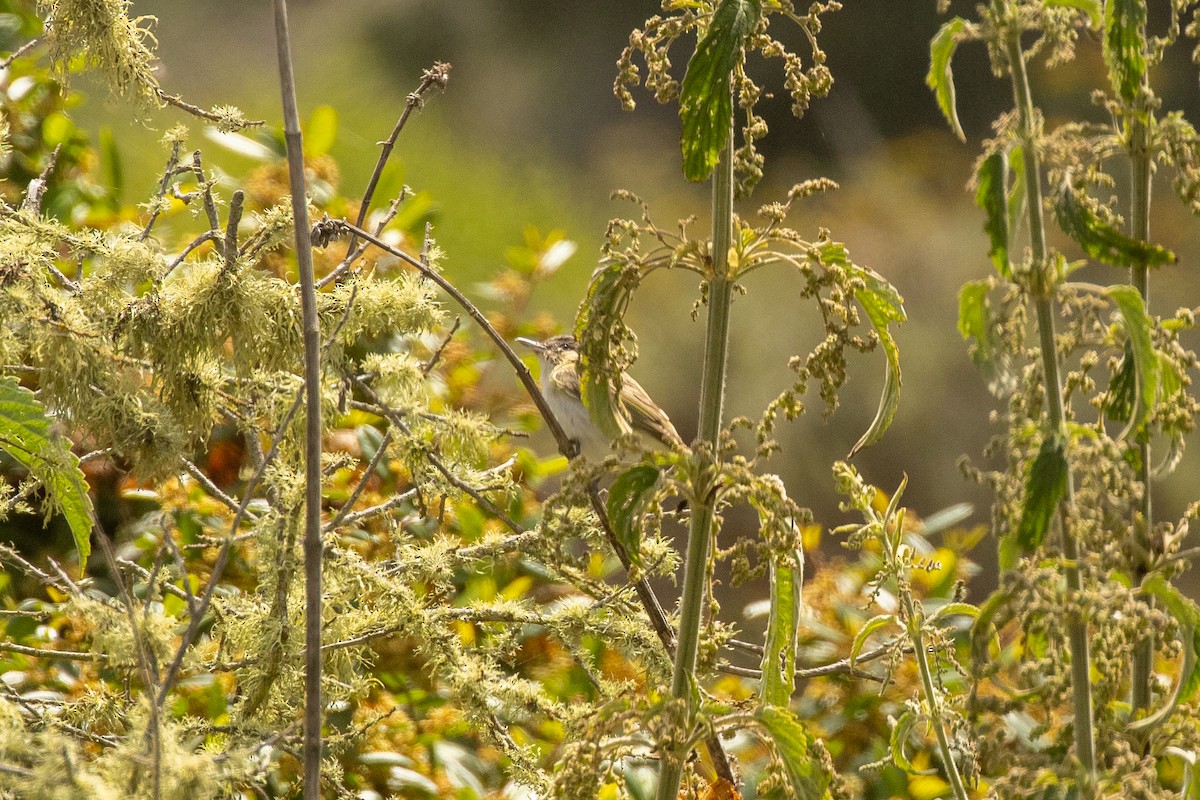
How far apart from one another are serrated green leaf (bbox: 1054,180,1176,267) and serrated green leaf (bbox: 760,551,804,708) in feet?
1.25

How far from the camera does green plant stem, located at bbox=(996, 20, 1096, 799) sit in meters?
0.89

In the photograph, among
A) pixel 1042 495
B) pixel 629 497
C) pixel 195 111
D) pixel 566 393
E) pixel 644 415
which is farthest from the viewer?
pixel 566 393

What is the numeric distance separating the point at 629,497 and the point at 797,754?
27cm

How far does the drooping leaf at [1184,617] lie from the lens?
904mm

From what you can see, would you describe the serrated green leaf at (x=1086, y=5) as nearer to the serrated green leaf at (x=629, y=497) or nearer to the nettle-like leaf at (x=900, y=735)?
the serrated green leaf at (x=629, y=497)

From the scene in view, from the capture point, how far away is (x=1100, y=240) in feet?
3.11

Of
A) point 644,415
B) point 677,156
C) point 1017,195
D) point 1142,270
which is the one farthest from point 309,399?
point 677,156

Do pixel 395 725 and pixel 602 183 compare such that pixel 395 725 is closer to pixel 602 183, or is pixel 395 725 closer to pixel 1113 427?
pixel 1113 427

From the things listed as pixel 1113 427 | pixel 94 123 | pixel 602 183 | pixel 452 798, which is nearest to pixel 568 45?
pixel 602 183

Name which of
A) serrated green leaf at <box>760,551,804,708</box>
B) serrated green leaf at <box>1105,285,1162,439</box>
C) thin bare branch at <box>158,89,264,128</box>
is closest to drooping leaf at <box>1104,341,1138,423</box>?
serrated green leaf at <box>1105,285,1162,439</box>

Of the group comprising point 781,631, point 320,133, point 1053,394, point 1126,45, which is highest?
point 320,133

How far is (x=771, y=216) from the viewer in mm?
1134

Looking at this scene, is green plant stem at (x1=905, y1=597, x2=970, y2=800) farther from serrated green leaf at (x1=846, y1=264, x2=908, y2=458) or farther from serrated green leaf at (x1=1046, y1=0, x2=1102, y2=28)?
serrated green leaf at (x1=1046, y1=0, x2=1102, y2=28)

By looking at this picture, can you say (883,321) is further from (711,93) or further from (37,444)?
(37,444)
